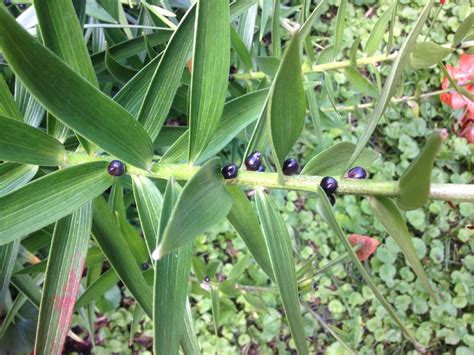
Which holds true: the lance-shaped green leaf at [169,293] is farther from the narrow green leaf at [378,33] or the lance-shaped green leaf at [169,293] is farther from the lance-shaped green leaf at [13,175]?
the narrow green leaf at [378,33]

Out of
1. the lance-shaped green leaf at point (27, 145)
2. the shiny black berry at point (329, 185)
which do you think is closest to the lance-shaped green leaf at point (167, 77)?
the lance-shaped green leaf at point (27, 145)

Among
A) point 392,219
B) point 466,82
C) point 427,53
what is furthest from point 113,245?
point 466,82

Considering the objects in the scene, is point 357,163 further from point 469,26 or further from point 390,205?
point 469,26

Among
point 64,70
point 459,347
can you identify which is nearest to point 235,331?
point 459,347

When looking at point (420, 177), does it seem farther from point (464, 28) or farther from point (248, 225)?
point (464, 28)

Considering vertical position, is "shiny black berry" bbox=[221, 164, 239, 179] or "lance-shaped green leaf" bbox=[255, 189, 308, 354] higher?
"shiny black berry" bbox=[221, 164, 239, 179]

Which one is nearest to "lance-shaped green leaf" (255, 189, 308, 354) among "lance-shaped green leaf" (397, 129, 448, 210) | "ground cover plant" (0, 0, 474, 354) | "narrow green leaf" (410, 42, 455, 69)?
"ground cover plant" (0, 0, 474, 354)

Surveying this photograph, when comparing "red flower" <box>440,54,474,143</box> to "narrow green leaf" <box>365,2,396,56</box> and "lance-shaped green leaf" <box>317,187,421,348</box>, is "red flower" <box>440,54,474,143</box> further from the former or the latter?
"lance-shaped green leaf" <box>317,187,421,348</box>
